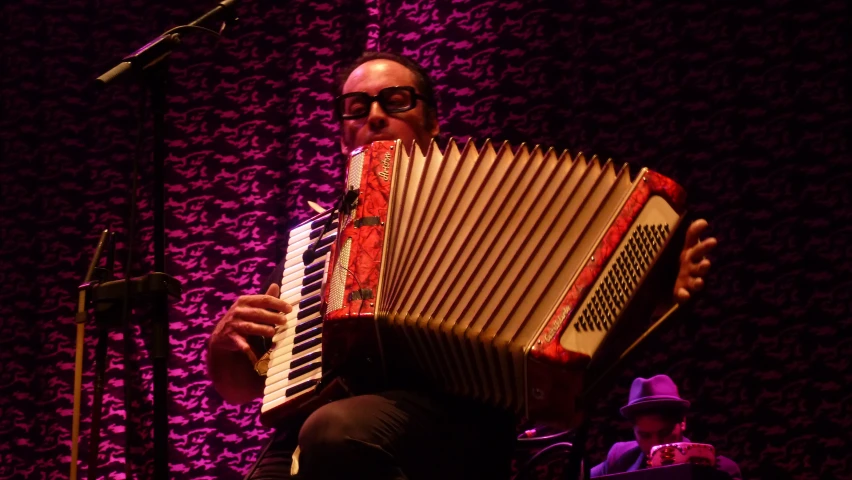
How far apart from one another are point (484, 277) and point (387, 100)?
71 cm

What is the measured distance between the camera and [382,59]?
2152 millimetres

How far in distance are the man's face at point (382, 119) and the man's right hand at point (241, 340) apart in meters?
0.46

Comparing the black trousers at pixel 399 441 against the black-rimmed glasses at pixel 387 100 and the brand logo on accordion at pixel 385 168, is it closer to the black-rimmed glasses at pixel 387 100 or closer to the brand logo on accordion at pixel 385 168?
the brand logo on accordion at pixel 385 168

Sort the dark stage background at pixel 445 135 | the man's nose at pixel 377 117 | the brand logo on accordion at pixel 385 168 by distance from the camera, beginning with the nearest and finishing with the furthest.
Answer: the brand logo on accordion at pixel 385 168
the man's nose at pixel 377 117
the dark stage background at pixel 445 135

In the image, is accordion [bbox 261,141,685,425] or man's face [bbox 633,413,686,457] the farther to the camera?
man's face [bbox 633,413,686,457]

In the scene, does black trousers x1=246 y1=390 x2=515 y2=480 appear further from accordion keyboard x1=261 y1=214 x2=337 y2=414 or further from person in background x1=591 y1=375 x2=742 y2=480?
person in background x1=591 y1=375 x2=742 y2=480

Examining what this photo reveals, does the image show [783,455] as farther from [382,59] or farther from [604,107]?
[382,59]

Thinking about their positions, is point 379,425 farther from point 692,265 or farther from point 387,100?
point 387,100

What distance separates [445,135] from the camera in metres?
2.72

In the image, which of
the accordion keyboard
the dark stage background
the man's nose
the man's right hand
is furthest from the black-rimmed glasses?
the dark stage background

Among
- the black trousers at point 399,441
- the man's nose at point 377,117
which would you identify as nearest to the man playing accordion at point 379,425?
the black trousers at point 399,441

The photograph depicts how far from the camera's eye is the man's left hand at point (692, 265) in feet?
4.75

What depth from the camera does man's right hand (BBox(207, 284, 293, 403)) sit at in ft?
Answer: 5.28

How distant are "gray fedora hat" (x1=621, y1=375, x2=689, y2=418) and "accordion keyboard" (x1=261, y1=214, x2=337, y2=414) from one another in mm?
925
